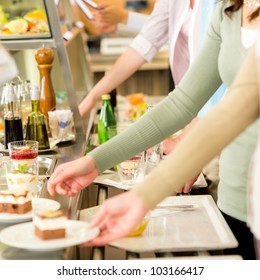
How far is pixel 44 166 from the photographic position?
2.31 m

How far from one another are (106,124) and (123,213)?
1620 millimetres

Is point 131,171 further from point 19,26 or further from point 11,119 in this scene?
point 19,26

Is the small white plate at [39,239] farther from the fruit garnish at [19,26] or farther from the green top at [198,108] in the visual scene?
the fruit garnish at [19,26]

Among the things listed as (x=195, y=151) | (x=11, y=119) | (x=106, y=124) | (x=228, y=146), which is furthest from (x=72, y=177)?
(x=106, y=124)

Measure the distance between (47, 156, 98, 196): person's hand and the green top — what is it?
28mm

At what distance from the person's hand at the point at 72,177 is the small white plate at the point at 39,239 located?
21 centimetres

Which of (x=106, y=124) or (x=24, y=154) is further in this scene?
(x=106, y=124)

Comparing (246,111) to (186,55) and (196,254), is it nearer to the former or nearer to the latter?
(196,254)

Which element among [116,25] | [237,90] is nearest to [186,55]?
[116,25]

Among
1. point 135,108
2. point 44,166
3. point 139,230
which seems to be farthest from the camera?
point 135,108

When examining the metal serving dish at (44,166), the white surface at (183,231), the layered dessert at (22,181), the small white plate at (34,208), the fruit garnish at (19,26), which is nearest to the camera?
the white surface at (183,231)

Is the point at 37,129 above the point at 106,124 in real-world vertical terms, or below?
above

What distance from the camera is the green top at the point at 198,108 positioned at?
1.77 meters

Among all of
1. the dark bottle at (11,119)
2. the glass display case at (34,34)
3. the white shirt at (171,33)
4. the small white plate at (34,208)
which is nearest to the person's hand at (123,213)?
the small white plate at (34,208)
